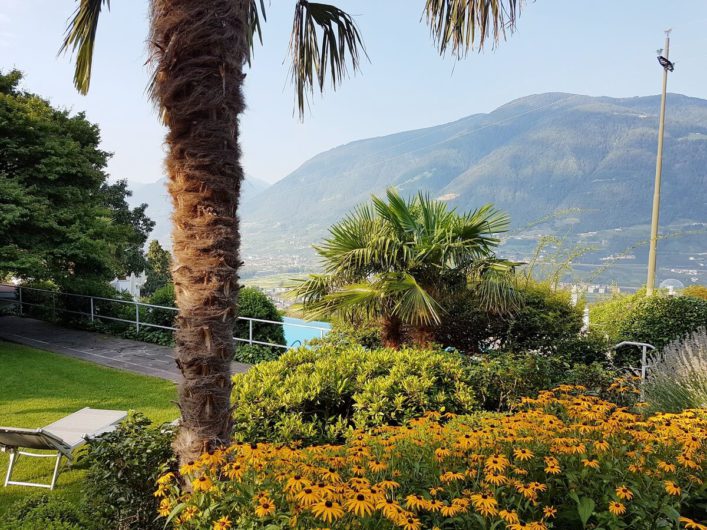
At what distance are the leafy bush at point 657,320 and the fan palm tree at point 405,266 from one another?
3.09 meters

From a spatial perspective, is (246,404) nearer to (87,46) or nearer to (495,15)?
(87,46)

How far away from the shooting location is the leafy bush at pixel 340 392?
402 centimetres

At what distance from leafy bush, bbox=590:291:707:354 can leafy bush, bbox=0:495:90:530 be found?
303 inches

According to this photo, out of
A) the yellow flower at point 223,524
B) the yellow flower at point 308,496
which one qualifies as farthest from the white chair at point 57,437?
the yellow flower at point 308,496

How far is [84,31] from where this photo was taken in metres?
4.20

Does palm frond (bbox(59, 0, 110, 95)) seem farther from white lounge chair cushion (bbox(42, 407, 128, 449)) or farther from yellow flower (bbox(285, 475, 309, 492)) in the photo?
yellow flower (bbox(285, 475, 309, 492))

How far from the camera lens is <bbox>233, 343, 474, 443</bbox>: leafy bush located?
402 cm

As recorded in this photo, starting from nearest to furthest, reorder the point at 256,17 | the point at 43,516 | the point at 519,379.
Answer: the point at 43,516, the point at 256,17, the point at 519,379

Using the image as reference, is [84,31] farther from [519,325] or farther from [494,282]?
[519,325]

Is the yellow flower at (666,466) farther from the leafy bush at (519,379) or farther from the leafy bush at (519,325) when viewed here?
the leafy bush at (519,325)

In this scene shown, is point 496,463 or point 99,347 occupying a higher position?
point 496,463

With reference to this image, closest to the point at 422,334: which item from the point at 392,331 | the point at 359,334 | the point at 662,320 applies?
the point at 392,331

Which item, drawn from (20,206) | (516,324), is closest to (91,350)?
(20,206)

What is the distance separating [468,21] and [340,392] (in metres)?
3.31
